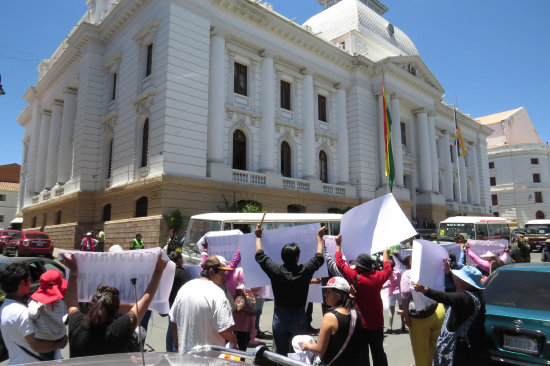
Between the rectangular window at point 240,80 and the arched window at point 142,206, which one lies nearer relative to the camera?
the arched window at point 142,206

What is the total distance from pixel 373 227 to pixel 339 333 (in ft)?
7.00

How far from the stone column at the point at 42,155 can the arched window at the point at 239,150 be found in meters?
19.3

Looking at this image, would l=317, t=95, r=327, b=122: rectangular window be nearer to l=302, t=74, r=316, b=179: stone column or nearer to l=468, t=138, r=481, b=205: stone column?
l=302, t=74, r=316, b=179: stone column

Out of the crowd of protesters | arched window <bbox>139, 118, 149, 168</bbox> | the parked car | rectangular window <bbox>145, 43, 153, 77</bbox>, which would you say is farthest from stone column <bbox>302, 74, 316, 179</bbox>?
the crowd of protesters

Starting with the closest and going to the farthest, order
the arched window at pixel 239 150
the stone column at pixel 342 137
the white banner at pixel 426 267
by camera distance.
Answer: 1. the white banner at pixel 426 267
2. the arched window at pixel 239 150
3. the stone column at pixel 342 137

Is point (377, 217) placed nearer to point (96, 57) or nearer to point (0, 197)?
point (96, 57)

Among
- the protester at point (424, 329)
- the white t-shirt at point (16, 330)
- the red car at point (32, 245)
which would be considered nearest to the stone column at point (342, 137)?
the red car at point (32, 245)

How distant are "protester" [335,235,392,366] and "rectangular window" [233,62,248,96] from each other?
65.3 feet

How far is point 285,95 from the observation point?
25.7m

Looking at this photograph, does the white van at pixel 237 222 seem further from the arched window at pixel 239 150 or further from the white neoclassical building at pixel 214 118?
the arched window at pixel 239 150

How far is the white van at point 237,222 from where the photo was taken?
12977 mm

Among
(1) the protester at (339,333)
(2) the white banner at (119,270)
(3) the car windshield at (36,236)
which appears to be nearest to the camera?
(1) the protester at (339,333)

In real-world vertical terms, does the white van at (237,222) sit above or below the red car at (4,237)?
above

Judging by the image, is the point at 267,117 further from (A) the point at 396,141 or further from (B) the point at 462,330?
(B) the point at 462,330
